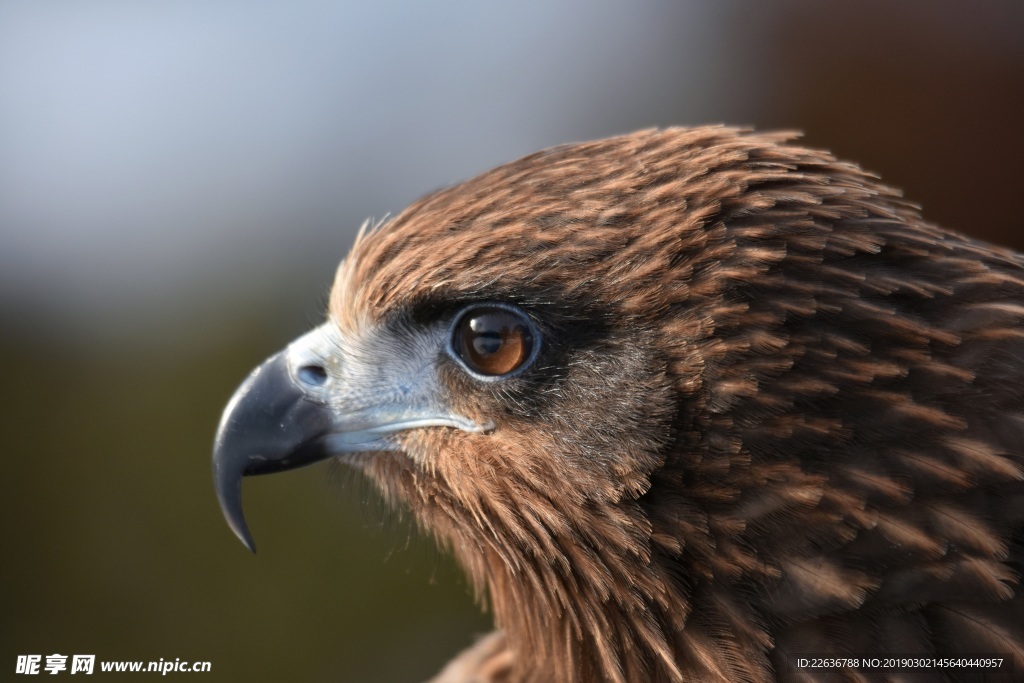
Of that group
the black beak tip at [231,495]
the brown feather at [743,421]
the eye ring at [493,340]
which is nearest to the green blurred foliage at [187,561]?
the black beak tip at [231,495]

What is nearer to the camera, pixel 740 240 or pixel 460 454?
pixel 740 240

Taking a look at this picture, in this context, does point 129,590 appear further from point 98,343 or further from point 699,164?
point 699,164

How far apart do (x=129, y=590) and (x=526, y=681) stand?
4764 mm

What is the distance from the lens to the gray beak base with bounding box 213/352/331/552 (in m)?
2.09

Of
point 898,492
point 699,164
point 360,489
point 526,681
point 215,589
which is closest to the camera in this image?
point 898,492

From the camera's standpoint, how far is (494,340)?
6.16 ft

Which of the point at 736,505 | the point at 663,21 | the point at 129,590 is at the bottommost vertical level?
the point at 129,590

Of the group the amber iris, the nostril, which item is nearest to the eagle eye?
the amber iris

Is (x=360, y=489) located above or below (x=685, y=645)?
below

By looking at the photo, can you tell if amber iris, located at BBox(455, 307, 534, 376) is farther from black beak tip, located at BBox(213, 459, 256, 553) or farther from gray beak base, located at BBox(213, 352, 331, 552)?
black beak tip, located at BBox(213, 459, 256, 553)

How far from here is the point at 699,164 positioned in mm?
1893

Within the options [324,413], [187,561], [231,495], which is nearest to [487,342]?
[324,413]

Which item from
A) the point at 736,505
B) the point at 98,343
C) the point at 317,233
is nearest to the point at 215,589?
the point at 98,343

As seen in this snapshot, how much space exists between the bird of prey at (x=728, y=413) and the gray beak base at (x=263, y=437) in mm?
324
